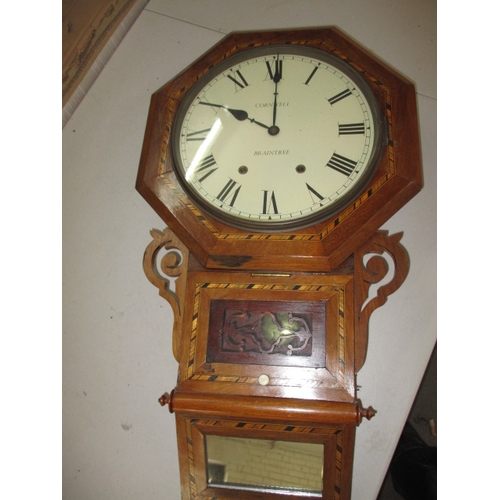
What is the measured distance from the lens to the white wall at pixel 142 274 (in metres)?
0.85

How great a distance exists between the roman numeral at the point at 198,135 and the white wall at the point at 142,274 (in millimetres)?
203

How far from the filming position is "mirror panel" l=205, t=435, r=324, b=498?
29.9 inches

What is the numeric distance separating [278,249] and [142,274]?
36 cm

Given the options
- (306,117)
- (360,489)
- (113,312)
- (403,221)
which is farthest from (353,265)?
(113,312)

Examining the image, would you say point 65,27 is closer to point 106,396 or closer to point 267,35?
point 267,35

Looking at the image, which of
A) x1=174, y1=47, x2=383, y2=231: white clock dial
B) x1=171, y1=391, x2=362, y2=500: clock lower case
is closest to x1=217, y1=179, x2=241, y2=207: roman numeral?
x1=174, y1=47, x2=383, y2=231: white clock dial

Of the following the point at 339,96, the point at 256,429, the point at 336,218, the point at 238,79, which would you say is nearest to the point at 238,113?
the point at 238,79

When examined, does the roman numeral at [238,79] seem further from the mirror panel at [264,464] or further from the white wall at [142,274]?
the mirror panel at [264,464]

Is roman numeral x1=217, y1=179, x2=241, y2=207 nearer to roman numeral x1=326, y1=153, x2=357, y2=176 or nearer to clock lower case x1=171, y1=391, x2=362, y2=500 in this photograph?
roman numeral x1=326, y1=153, x2=357, y2=176

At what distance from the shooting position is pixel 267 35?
956mm

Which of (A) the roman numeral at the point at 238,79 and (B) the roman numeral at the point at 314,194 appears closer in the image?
(B) the roman numeral at the point at 314,194

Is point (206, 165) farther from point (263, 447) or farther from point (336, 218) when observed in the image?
point (263, 447)

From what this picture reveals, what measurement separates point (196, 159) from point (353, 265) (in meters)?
0.38

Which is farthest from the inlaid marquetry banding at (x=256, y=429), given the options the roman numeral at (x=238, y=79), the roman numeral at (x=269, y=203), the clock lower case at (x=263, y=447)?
the roman numeral at (x=238, y=79)
